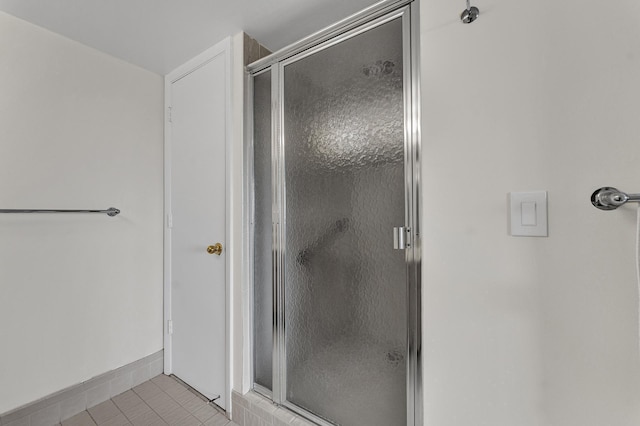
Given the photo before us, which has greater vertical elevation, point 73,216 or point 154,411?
point 73,216

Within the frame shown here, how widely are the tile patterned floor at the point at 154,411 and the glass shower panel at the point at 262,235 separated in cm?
36

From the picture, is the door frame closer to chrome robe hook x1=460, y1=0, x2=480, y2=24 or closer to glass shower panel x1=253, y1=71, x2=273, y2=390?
glass shower panel x1=253, y1=71, x2=273, y2=390

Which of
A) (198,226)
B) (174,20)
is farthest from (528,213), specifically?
(174,20)

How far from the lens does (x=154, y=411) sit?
1559 millimetres

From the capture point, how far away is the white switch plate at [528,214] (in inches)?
30.6

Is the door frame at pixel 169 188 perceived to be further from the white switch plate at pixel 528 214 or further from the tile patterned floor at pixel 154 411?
the white switch plate at pixel 528 214

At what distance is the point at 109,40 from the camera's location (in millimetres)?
1567

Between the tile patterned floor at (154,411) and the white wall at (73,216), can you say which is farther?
the tile patterned floor at (154,411)

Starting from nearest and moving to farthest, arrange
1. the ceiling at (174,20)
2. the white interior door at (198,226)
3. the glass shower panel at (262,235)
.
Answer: the ceiling at (174,20) < the glass shower panel at (262,235) < the white interior door at (198,226)

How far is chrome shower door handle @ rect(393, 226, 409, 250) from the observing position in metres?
1.03

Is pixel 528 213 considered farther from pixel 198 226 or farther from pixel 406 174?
pixel 198 226

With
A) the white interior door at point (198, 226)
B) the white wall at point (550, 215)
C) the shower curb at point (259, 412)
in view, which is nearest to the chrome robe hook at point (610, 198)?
the white wall at point (550, 215)

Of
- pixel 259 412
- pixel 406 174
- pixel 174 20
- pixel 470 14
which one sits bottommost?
pixel 259 412

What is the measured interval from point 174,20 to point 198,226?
1109mm
